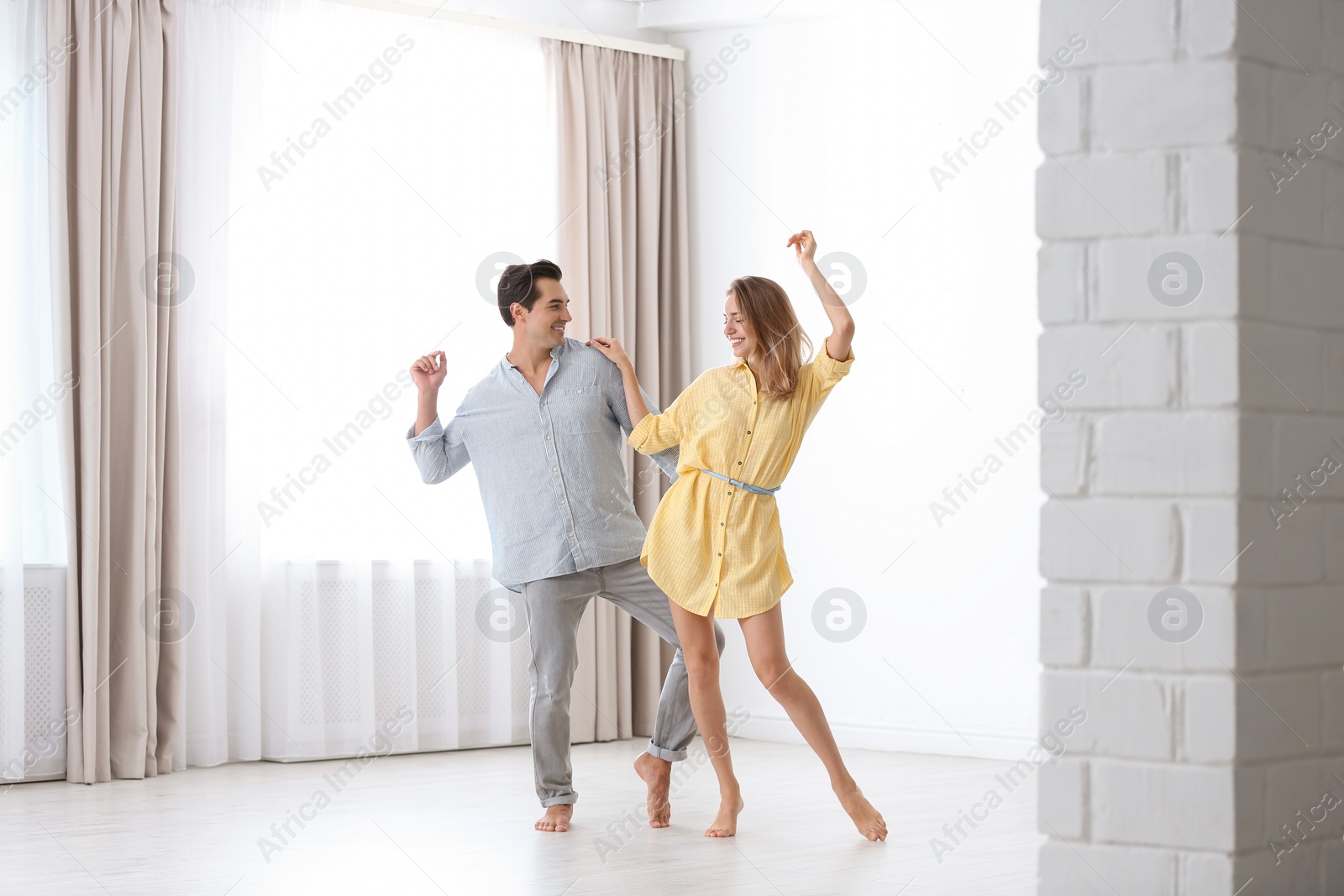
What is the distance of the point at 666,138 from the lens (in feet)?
16.9

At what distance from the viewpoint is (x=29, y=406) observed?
398 cm

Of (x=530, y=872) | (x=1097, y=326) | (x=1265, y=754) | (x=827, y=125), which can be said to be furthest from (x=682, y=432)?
(x=827, y=125)

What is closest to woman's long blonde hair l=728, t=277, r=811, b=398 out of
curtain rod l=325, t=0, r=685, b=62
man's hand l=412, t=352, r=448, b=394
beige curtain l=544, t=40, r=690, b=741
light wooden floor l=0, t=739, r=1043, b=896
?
man's hand l=412, t=352, r=448, b=394

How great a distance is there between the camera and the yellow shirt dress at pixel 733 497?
3.07 m

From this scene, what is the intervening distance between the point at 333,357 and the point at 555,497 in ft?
4.64

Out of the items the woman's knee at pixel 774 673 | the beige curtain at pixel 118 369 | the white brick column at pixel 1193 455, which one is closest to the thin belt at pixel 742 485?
the woman's knee at pixel 774 673

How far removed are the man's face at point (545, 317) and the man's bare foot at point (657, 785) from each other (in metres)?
1.03

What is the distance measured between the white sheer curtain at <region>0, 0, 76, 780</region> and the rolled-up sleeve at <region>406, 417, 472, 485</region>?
1.21 meters

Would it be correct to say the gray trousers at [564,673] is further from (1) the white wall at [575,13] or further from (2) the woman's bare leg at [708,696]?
(1) the white wall at [575,13]

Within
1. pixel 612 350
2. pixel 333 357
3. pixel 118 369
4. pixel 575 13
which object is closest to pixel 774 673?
pixel 612 350

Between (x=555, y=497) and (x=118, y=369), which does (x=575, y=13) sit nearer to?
(x=118, y=369)

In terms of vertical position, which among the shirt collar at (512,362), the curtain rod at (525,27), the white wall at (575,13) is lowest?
the shirt collar at (512,362)

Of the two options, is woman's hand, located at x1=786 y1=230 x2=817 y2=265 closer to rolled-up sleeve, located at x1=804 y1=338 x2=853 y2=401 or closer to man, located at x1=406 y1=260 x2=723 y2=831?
rolled-up sleeve, located at x1=804 y1=338 x2=853 y2=401

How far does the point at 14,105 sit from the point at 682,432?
7.42 feet
